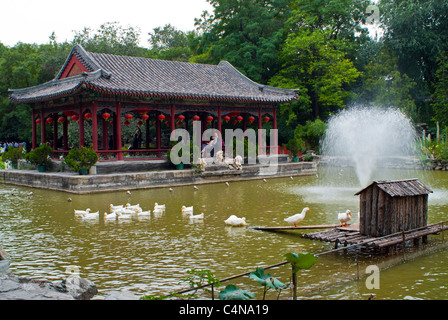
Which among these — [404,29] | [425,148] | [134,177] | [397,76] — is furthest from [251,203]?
[404,29]

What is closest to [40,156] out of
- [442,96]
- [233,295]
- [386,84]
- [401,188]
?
[401,188]

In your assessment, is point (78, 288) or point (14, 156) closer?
point (78, 288)

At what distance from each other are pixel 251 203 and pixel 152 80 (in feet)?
31.4

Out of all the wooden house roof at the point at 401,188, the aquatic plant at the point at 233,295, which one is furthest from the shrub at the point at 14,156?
the aquatic plant at the point at 233,295

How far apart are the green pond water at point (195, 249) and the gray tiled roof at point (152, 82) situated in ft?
19.2

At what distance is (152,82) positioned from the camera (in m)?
20.8

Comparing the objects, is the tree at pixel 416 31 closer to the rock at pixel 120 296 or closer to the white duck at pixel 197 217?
the white duck at pixel 197 217

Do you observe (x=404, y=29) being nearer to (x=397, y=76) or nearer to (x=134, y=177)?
(x=397, y=76)

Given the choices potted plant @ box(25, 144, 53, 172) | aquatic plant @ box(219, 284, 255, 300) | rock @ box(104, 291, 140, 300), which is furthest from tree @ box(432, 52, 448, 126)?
aquatic plant @ box(219, 284, 255, 300)

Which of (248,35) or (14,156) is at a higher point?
(248,35)

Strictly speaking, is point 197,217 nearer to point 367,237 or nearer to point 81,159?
point 367,237

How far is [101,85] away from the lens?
17.8 metres

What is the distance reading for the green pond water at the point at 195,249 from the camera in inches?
248

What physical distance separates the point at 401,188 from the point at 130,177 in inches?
444
